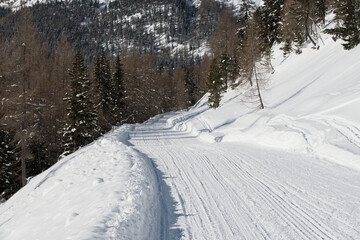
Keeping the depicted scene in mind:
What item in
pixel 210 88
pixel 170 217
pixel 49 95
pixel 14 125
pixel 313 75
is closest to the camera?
pixel 170 217

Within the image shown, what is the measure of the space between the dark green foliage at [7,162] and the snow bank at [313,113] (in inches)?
563

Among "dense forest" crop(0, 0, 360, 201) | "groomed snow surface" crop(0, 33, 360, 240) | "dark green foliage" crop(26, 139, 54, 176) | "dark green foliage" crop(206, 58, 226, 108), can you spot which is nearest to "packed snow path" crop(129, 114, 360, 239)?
"groomed snow surface" crop(0, 33, 360, 240)

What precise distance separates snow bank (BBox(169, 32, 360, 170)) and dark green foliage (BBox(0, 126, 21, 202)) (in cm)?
1430

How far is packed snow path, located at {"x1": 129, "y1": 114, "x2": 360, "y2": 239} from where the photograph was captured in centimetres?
429

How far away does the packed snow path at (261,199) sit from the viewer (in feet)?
14.1

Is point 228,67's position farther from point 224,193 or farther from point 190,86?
point 224,193

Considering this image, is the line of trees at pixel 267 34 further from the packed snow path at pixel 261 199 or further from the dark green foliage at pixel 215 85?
the packed snow path at pixel 261 199

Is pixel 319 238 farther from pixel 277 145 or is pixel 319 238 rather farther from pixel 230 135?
pixel 230 135

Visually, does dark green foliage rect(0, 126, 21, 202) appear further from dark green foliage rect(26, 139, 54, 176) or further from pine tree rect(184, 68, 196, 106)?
pine tree rect(184, 68, 196, 106)

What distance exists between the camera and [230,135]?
52.6 ft

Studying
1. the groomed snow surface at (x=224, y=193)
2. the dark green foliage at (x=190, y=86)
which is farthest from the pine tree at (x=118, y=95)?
the dark green foliage at (x=190, y=86)

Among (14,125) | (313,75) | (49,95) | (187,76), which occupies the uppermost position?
(187,76)

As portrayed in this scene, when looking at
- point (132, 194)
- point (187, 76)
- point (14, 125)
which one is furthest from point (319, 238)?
point (187, 76)

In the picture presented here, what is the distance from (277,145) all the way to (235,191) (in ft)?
19.4
